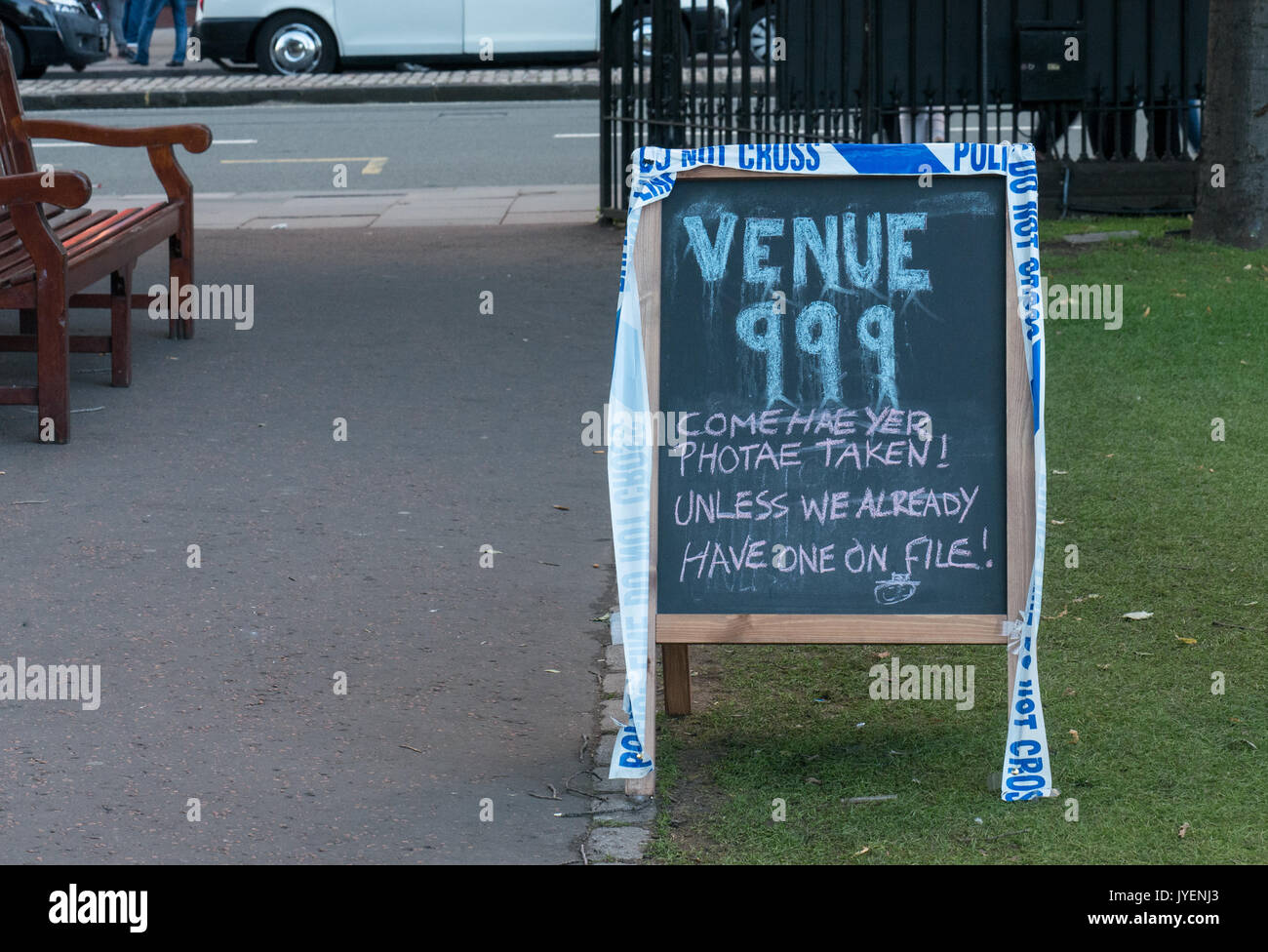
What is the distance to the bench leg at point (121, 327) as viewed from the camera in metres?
7.30

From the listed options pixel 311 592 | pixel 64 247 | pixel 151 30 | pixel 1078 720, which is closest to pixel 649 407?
pixel 1078 720

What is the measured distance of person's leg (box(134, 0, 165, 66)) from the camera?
24028 millimetres

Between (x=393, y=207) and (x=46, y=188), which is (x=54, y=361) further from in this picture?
(x=393, y=207)

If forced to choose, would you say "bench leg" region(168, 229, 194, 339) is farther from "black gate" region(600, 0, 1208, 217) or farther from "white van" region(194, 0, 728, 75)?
"white van" region(194, 0, 728, 75)

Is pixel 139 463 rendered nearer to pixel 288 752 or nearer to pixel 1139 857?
pixel 288 752

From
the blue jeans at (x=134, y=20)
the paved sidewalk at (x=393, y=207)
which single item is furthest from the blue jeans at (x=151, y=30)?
the paved sidewalk at (x=393, y=207)

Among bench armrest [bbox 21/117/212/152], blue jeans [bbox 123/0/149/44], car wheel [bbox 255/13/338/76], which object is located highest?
blue jeans [bbox 123/0/149/44]

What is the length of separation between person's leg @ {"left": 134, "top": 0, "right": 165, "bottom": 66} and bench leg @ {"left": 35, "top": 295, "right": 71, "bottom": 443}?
1892cm

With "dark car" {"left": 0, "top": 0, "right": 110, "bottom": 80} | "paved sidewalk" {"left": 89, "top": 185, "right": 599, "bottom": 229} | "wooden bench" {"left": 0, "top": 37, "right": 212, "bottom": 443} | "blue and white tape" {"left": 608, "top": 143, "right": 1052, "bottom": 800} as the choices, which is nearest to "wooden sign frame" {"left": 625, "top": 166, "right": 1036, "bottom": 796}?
"blue and white tape" {"left": 608, "top": 143, "right": 1052, "bottom": 800}

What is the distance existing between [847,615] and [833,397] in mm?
498

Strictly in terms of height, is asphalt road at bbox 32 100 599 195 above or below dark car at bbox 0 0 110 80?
below

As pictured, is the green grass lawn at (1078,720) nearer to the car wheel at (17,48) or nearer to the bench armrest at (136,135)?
the bench armrest at (136,135)

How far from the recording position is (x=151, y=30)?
24.2 metres

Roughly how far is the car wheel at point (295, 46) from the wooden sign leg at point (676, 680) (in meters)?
19.8
